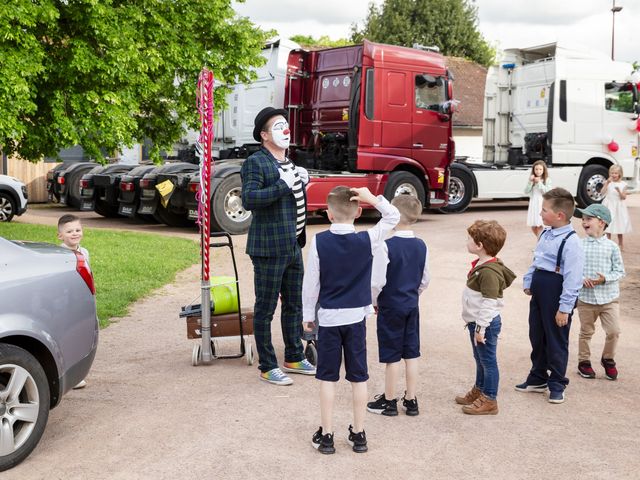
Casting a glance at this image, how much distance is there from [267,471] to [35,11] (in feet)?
35.7

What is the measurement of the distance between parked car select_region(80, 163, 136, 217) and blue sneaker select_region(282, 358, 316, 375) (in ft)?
39.8

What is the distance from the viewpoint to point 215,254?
1337 cm

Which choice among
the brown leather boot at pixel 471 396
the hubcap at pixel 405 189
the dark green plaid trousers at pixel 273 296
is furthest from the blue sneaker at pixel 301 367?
the hubcap at pixel 405 189

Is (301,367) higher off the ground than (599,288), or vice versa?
(599,288)

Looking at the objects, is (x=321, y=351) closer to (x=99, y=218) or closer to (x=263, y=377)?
(x=263, y=377)

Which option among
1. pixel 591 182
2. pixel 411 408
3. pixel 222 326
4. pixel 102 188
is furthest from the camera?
pixel 591 182

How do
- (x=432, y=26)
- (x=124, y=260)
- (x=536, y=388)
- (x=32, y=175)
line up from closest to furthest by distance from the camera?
1. (x=536, y=388)
2. (x=124, y=260)
3. (x=32, y=175)
4. (x=432, y=26)

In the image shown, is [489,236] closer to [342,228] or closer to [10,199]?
[342,228]

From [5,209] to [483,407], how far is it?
1483 centimetres

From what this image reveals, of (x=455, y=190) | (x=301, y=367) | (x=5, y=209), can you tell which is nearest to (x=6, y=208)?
(x=5, y=209)

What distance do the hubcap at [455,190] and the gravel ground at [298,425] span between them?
1205cm

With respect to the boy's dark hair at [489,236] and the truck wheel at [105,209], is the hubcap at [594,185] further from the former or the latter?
the boy's dark hair at [489,236]

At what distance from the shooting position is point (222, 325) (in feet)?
21.7

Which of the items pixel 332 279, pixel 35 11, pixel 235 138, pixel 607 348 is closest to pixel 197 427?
pixel 332 279
